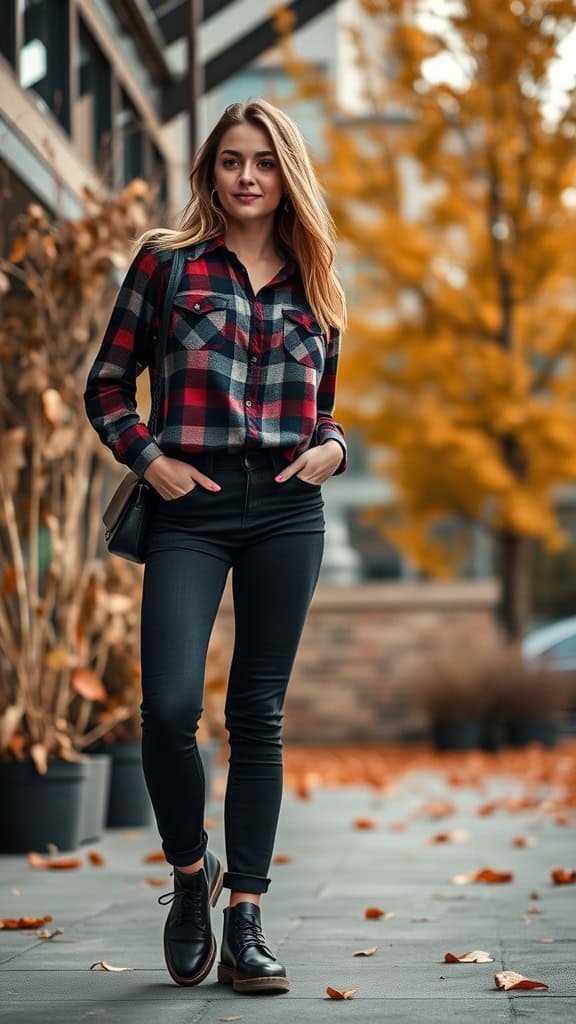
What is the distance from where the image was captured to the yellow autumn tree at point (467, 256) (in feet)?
42.4

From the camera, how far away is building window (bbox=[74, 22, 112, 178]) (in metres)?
9.13

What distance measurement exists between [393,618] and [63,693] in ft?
26.4

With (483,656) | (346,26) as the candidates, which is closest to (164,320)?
(483,656)

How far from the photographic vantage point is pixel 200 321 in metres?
3.39

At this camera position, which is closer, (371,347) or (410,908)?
(410,908)

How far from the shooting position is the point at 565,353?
1382 cm

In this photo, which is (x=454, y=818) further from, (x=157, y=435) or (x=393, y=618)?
(x=393, y=618)

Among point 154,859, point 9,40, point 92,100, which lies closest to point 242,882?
point 154,859

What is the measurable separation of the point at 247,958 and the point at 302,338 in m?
1.30

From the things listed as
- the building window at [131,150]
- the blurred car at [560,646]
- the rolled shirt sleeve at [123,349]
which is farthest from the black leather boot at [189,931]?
the blurred car at [560,646]

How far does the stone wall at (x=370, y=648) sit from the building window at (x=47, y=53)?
640 cm

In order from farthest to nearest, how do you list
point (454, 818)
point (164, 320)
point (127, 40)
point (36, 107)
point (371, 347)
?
point (371, 347), point (127, 40), point (454, 818), point (36, 107), point (164, 320)

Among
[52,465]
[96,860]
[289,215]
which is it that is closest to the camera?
[289,215]

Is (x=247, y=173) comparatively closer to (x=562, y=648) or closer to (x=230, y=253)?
(x=230, y=253)
